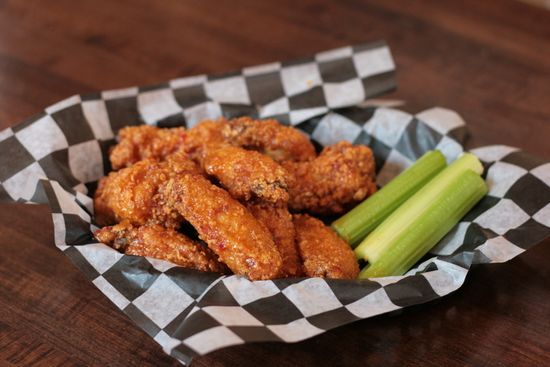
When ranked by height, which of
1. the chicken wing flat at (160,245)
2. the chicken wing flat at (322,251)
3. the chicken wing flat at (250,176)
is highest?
the chicken wing flat at (250,176)

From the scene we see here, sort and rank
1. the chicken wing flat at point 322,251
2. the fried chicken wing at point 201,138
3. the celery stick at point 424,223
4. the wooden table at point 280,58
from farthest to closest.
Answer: the fried chicken wing at point 201,138 → the celery stick at point 424,223 → the chicken wing flat at point 322,251 → the wooden table at point 280,58

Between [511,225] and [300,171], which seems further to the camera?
[300,171]

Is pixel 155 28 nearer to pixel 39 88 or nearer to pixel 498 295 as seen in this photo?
pixel 39 88

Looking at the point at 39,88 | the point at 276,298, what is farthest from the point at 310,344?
the point at 39,88

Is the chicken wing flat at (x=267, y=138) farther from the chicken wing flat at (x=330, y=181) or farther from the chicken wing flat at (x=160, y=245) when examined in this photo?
the chicken wing flat at (x=160, y=245)

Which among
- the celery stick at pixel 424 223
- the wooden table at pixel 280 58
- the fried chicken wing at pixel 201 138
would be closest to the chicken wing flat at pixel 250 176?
the fried chicken wing at pixel 201 138

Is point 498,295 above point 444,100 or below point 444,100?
below

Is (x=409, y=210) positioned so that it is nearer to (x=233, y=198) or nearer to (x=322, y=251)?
(x=322, y=251)
